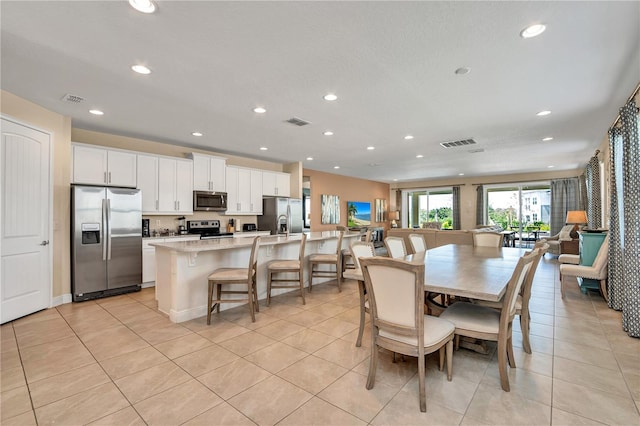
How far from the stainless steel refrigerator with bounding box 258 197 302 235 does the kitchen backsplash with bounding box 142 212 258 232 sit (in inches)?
13.4

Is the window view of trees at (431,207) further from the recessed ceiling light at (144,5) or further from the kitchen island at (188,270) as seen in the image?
the recessed ceiling light at (144,5)

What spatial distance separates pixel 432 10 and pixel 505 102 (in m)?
2.19

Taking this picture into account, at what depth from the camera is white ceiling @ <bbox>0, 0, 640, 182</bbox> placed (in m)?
2.00

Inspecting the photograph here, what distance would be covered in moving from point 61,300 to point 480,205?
38.8 feet

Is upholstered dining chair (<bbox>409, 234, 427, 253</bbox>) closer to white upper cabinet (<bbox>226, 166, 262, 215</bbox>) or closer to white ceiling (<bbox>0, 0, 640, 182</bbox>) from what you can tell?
white ceiling (<bbox>0, 0, 640, 182</bbox>)

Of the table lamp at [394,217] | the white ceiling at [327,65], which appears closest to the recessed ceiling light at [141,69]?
the white ceiling at [327,65]

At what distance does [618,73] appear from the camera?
9.39 ft

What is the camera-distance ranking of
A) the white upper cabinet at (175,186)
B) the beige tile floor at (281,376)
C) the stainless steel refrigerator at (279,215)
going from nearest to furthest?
the beige tile floor at (281,376), the white upper cabinet at (175,186), the stainless steel refrigerator at (279,215)

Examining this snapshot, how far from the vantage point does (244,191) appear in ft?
21.5

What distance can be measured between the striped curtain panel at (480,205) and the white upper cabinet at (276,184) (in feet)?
Result: 24.8

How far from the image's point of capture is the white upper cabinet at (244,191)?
20.7ft

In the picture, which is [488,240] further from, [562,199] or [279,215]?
[562,199]

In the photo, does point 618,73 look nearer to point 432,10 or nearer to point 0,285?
point 432,10

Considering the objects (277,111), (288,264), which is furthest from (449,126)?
(288,264)
